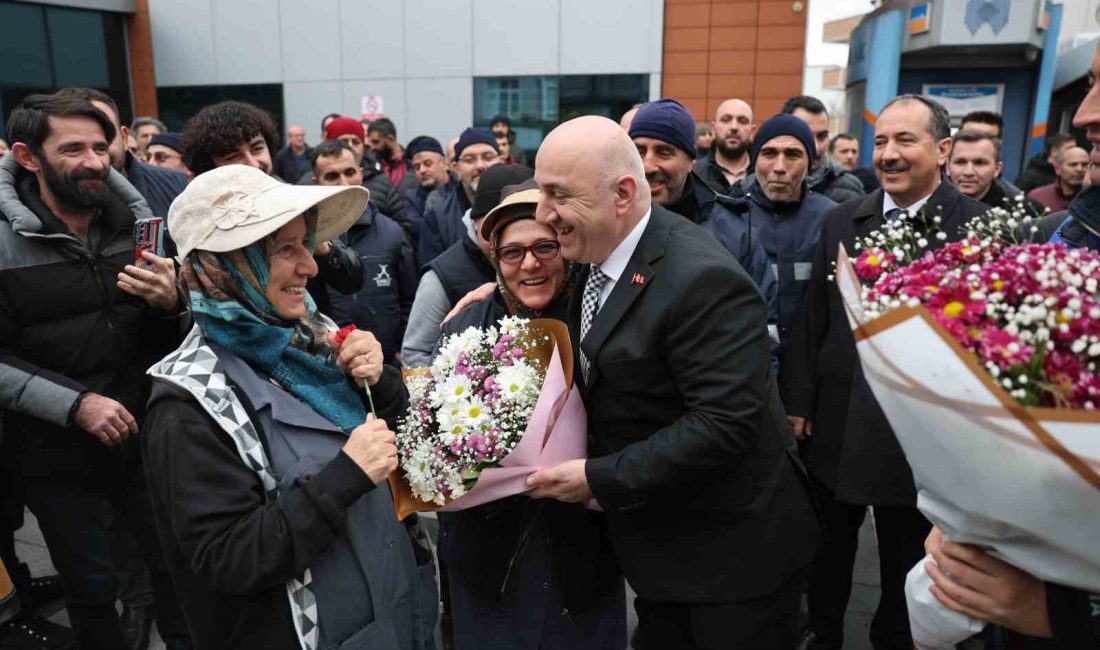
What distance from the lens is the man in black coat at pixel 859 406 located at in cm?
297

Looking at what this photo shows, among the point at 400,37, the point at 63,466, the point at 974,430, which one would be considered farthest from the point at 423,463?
the point at 400,37

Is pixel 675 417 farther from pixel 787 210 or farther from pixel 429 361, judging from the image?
pixel 787 210

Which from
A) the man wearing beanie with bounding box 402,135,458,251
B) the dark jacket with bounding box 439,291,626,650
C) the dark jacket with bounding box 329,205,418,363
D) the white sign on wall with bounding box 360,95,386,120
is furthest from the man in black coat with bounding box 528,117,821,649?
the white sign on wall with bounding box 360,95,386,120

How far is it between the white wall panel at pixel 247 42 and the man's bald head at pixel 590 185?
16.3 meters

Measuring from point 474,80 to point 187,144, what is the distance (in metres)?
12.8

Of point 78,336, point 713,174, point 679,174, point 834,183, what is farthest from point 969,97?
point 78,336

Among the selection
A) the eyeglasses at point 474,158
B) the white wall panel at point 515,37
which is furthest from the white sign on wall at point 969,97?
the eyeglasses at point 474,158

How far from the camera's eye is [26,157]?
3061mm

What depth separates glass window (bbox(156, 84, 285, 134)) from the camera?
16.6 m

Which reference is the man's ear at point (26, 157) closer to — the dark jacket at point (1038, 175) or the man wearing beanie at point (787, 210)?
the man wearing beanie at point (787, 210)

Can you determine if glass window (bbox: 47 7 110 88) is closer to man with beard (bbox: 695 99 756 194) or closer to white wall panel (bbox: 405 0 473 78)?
white wall panel (bbox: 405 0 473 78)

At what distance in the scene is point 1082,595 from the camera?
1.33 metres

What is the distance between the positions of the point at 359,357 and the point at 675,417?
3.04 feet

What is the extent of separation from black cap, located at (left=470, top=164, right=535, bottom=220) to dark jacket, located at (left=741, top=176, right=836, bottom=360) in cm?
118
